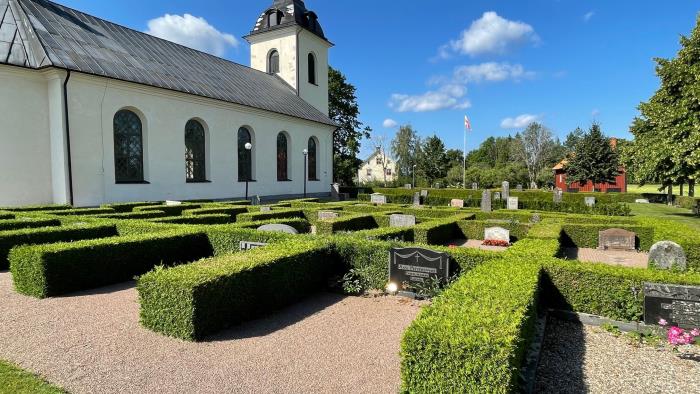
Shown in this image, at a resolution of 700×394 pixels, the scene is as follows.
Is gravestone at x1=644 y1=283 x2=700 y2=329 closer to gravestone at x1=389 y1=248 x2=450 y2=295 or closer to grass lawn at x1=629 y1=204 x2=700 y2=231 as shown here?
gravestone at x1=389 y1=248 x2=450 y2=295

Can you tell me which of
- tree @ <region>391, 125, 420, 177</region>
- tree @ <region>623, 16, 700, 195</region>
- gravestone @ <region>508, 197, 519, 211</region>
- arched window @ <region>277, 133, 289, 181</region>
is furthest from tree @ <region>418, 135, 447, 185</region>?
tree @ <region>623, 16, 700, 195</region>

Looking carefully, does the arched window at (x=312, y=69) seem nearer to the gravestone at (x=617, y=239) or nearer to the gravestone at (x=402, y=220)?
the gravestone at (x=402, y=220)

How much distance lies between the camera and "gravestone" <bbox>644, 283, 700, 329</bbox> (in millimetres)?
5207

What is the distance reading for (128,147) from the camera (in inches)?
805

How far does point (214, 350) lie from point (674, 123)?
23.4 m

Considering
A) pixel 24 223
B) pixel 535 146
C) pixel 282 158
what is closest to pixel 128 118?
pixel 24 223

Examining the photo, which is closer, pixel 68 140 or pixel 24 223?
pixel 24 223

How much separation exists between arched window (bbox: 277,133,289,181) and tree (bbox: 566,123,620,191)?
33.7 meters

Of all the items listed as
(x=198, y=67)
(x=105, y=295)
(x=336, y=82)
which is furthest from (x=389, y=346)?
(x=336, y=82)

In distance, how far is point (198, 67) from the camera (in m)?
26.2

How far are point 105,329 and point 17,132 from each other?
53.5ft

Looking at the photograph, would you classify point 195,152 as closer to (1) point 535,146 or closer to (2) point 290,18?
(2) point 290,18

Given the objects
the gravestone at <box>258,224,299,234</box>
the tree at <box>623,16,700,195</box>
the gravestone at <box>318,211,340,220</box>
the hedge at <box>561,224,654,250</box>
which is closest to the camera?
the gravestone at <box>258,224,299,234</box>

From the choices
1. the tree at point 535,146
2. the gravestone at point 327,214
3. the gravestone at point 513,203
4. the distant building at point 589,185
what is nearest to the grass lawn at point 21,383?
the gravestone at point 327,214
